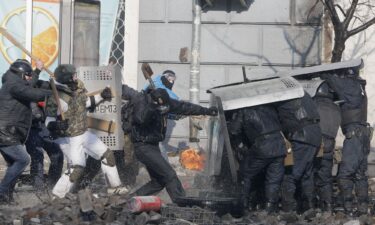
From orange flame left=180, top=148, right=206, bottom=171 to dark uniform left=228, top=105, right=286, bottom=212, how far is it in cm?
350

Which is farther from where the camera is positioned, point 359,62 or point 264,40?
point 264,40

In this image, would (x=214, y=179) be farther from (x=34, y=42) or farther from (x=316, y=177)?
(x=34, y=42)

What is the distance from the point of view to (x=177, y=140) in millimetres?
15844

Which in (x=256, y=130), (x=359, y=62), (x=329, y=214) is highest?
(x=359, y=62)

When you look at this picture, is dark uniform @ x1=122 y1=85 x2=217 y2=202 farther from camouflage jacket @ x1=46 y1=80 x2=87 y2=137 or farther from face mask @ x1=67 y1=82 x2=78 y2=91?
face mask @ x1=67 y1=82 x2=78 y2=91

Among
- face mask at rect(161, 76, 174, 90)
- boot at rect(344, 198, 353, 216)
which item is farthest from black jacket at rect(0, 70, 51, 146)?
boot at rect(344, 198, 353, 216)

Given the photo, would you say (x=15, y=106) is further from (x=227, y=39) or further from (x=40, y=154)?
(x=227, y=39)

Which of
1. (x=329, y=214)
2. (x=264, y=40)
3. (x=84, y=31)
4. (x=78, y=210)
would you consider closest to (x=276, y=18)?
(x=264, y=40)

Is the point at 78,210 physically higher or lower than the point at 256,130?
lower

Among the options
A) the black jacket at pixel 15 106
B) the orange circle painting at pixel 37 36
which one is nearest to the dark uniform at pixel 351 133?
the black jacket at pixel 15 106

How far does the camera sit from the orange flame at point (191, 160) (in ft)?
46.9

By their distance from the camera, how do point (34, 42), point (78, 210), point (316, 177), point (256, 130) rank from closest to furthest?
point (78, 210), point (256, 130), point (316, 177), point (34, 42)

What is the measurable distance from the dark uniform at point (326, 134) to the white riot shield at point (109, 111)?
2.91 m

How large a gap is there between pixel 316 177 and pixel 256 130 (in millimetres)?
1263
